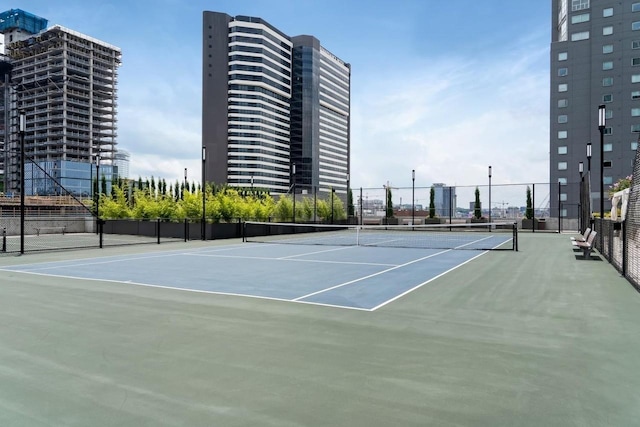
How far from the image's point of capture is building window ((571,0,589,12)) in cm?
6556

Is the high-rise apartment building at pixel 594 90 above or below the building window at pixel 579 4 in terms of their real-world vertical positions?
below

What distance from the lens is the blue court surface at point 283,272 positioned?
28.9 feet

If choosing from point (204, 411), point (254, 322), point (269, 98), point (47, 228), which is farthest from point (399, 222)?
point (269, 98)

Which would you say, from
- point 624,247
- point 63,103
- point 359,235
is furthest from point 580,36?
point 63,103

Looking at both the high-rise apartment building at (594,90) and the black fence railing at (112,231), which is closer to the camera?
the black fence railing at (112,231)

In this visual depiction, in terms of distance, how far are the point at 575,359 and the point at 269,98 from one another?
138178 millimetres

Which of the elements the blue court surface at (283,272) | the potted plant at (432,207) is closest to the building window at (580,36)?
the potted plant at (432,207)

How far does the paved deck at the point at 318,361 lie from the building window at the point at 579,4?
72809 millimetres

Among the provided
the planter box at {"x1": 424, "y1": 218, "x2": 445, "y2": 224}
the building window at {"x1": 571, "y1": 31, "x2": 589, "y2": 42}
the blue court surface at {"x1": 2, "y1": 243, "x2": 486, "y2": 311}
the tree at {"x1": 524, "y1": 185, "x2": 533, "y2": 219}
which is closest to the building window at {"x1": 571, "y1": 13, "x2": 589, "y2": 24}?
the building window at {"x1": 571, "y1": 31, "x2": 589, "y2": 42}

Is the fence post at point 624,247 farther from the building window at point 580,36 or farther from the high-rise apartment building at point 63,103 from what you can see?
the high-rise apartment building at point 63,103

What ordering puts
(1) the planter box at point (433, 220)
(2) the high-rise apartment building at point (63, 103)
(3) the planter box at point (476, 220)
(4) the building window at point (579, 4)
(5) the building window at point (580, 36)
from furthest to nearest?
(2) the high-rise apartment building at point (63, 103) → (4) the building window at point (579, 4) → (5) the building window at point (580, 36) → (1) the planter box at point (433, 220) → (3) the planter box at point (476, 220)

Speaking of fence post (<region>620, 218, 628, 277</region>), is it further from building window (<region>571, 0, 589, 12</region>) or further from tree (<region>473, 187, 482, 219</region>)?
building window (<region>571, 0, 589, 12</region>)

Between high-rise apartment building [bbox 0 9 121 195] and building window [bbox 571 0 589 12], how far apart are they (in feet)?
352

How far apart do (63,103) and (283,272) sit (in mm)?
135641
